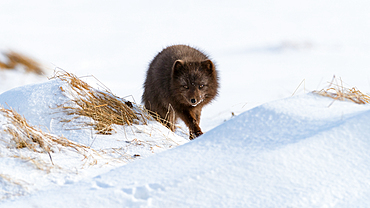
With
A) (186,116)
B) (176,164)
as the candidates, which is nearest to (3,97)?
(186,116)

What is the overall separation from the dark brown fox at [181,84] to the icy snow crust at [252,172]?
8.01 feet

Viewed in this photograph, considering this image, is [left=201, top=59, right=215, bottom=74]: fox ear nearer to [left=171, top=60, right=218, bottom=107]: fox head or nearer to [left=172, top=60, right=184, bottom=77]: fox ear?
[left=171, top=60, right=218, bottom=107]: fox head

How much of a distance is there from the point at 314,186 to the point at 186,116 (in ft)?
11.5

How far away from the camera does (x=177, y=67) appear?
540 cm

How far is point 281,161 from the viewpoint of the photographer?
2.48 m

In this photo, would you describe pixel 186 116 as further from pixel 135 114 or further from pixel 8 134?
pixel 8 134

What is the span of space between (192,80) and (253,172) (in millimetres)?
3109

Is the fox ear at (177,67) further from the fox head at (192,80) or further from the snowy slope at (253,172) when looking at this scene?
the snowy slope at (253,172)

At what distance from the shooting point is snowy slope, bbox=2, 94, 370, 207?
2.25 metres

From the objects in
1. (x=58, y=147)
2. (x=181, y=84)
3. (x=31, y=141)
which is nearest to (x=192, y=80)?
(x=181, y=84)

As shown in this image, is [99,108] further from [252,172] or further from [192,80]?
[252,172]

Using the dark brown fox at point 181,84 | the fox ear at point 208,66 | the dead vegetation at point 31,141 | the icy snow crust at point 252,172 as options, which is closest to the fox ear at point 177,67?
the dark brown fox at point 181,84

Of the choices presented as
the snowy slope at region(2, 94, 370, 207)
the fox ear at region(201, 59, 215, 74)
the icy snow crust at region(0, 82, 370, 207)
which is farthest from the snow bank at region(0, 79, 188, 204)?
the fox ear at region(201, 59, 215, 74)

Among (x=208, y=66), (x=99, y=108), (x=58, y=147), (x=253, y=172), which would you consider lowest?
(x=253, y=172)
